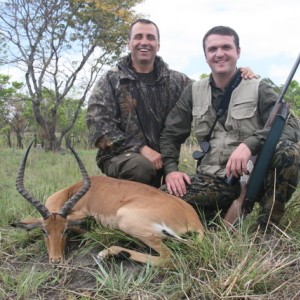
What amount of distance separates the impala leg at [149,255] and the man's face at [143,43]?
7.23 ft

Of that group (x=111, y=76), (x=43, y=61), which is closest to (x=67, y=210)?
(x=111, y=76)

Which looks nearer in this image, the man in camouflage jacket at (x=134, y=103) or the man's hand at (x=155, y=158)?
the man's hand at (x=155, y=158)

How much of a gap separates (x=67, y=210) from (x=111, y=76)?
1877 mm

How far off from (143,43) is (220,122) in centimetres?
129

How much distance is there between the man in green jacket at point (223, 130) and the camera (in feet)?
12.3

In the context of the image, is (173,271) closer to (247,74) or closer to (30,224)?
(30,224)

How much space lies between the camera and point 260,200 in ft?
12.8

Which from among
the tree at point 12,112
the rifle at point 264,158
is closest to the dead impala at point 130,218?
the rifle at point 264,158

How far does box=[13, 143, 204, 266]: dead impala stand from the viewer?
134 inches

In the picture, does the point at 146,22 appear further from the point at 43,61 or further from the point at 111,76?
the point at 43,61

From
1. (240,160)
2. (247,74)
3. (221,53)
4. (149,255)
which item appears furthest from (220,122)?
(149,255)

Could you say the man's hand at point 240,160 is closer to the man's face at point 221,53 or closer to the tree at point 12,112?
the man's face at point 221,53

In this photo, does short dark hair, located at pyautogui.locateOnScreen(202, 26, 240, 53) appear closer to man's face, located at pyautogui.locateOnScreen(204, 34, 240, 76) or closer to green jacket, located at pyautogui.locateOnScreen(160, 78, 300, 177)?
man's face, located at pyautogui.locateOnScreen(204, 34, 240, 76)

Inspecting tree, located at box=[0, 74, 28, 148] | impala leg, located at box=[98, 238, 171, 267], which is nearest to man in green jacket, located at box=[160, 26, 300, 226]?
impala leg, located at box=[98, 238, 171, 267]
